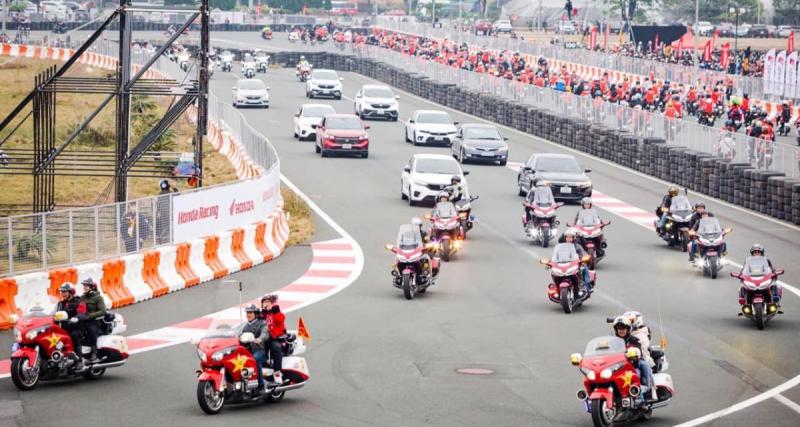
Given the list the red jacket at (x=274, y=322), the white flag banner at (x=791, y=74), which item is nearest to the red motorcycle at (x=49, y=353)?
the red jacket at (x=274, y=322)

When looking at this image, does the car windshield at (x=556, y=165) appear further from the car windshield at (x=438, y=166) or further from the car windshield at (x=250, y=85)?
the car windshield at (x=250, y=85)

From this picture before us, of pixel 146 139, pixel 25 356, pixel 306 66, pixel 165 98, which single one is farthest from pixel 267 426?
pixel 306 66

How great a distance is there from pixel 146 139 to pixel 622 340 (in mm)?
18780

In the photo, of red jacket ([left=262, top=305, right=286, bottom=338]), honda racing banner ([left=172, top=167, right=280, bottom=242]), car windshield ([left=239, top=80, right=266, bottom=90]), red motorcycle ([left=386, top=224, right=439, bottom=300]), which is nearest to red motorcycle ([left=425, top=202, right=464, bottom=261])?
honda racing banner ([left=172, top=167, right=280, bottom=242])

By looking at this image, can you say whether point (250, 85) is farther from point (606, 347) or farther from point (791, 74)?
point (606, 347)

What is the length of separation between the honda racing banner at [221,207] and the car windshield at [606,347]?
465 inches

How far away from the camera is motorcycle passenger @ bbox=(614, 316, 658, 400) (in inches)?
648

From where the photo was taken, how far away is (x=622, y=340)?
16.6m

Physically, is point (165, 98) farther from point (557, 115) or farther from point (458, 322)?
point (458, 322)

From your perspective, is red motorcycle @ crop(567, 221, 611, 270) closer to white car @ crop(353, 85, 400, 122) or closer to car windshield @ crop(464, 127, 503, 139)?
car windshield @ crop(464, 127, 503, 139)

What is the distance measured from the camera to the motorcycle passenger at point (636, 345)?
16.5m

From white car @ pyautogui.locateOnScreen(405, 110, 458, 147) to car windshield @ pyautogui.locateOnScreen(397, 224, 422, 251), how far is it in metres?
28.9

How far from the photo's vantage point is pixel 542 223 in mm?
32312

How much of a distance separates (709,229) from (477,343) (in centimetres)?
874
